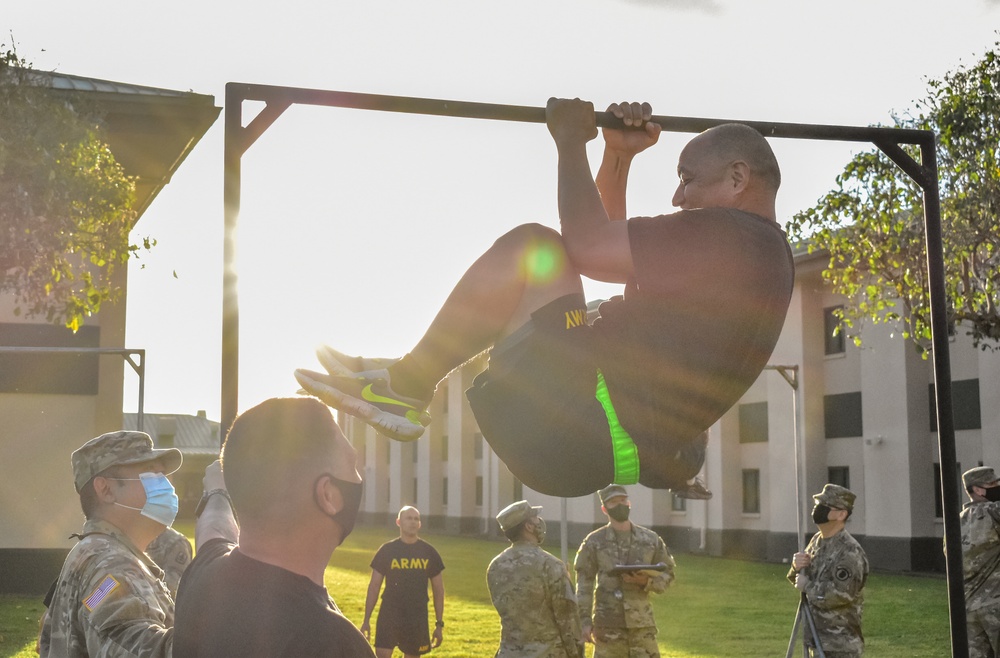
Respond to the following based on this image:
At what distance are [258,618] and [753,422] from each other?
3133 cm

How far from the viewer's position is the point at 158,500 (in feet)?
16.5

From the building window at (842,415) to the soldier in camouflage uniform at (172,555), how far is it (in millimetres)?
24340

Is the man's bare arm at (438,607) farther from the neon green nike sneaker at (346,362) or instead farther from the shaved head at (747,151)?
the shaved head at (747,151)

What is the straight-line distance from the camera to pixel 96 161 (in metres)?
12.3

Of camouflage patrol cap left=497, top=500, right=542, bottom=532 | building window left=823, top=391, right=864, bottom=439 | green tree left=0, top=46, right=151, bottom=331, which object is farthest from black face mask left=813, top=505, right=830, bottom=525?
building window left=823, top=391, right=864, bottom=439

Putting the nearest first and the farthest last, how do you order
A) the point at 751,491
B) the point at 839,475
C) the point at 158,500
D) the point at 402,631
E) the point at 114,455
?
the point at 158,500 < the point at 114,455 < the point at 402,631 < the point at 839,475 < the point at 751,491

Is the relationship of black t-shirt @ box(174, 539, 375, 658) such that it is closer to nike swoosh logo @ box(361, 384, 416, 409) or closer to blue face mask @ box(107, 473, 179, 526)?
nike swoosh logo @ box(361, 384, 416, 409)

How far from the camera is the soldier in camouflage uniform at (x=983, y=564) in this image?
9.08m

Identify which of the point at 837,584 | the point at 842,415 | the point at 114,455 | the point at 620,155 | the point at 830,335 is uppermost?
the point at 830,335

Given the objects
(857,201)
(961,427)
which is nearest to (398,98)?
(857,201)

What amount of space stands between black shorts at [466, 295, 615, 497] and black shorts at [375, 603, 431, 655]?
8.59m

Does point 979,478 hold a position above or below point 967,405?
below

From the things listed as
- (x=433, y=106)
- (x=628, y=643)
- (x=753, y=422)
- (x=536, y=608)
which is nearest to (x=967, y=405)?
(x=753, y=422)

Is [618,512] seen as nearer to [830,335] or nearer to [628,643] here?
[628,643]
